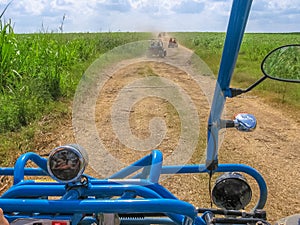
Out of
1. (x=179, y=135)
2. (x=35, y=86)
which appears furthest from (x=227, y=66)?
(x=35, y=86)

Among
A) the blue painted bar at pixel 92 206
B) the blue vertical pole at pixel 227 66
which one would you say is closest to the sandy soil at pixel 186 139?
the blue vertical pole at pixel 227 66

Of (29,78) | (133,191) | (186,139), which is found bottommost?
(29,78)

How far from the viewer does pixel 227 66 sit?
5.78ft

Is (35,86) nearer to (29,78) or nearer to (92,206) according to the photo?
(29,78)

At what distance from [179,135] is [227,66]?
12.8 ft

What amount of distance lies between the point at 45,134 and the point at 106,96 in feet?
9.72

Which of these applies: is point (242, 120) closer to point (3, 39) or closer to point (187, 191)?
point (187, 191)

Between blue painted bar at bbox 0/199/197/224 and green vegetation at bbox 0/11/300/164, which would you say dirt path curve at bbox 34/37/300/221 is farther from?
blue painted bar at bbox 0/199/197/224

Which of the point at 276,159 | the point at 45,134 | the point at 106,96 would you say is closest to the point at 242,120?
the point at 276,159

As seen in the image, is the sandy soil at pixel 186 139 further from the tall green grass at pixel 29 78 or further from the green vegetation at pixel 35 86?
the tall green grass at pixel 29 78

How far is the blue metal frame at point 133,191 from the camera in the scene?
1.35m

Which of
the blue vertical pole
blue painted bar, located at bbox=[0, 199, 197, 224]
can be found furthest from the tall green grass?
blue painted bar, located at bbox=[0, 199, 197, 224]

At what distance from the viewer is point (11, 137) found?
4.95m

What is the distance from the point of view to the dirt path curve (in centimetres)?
376
